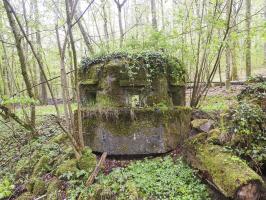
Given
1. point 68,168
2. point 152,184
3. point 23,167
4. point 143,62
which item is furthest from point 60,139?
point 152,184

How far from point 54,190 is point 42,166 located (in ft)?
3.64

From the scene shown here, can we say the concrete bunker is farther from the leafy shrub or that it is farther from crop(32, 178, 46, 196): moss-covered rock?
the leafy shrub

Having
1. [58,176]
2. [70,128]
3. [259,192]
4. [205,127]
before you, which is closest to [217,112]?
[205,127]

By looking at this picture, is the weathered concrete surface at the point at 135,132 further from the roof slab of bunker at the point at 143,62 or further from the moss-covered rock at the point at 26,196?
the moss-covered rock at the point at 26,196

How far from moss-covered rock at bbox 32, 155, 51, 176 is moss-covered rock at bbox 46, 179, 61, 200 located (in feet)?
2.40

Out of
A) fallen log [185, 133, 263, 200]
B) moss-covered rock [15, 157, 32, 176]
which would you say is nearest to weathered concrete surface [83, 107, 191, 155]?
fallen log [185, 133, 263, 200]

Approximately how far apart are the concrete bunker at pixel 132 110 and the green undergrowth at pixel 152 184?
64cm

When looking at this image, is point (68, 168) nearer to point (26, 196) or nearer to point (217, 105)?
point (26, 196)

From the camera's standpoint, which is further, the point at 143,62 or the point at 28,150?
the point at 28,150

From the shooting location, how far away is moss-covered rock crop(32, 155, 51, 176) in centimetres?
526

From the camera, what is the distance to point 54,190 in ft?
14.5

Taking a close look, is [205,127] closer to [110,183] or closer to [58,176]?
[110,183]

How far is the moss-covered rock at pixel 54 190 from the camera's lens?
4.31 m

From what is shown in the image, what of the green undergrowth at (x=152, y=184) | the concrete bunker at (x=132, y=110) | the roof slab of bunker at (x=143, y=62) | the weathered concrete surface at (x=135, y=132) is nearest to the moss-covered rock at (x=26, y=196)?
the green undergrowth at (x=152, y=184)
